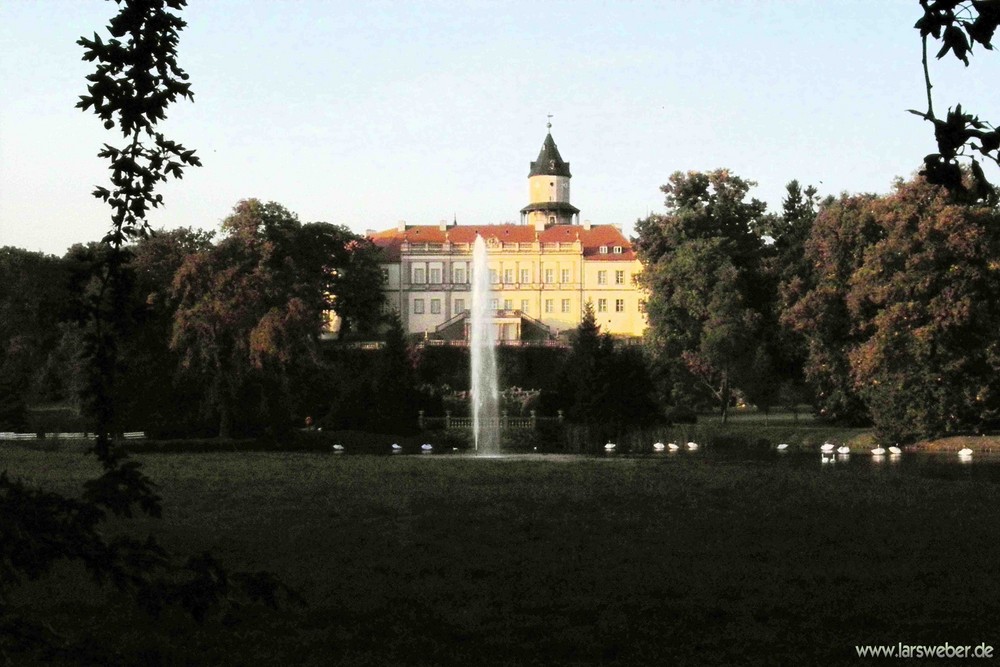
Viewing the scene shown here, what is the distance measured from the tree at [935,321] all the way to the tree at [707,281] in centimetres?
1018

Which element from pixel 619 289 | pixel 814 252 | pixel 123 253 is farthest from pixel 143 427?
pixel 619 289

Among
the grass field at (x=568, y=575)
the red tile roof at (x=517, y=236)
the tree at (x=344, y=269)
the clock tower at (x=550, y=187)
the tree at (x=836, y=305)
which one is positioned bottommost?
the grass field at (x=568, y=575)

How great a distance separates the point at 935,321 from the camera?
41188 millimetres

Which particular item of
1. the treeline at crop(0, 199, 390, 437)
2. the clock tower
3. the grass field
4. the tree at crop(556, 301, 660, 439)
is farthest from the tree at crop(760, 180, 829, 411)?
the clock tower

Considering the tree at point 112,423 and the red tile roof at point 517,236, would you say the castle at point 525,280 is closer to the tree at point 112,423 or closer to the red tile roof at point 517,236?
the red tile roof at point 517,236

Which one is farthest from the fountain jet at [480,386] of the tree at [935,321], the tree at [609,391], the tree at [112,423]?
the tree at [112,423]

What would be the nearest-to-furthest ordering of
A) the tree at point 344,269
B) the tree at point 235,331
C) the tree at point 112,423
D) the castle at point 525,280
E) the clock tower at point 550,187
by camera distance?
the tree at point 112,423 → the tree at point 235,331 → the tree at point 344,269 → the castle at point 525,280 → the clock tower at point 550,187

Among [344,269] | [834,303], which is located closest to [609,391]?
[834,303]

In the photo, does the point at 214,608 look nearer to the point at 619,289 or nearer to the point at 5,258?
the point at 5,258

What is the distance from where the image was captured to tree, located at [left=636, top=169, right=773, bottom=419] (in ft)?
173

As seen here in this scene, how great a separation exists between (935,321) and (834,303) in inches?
200

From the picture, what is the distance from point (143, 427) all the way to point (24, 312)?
1800 centimetres

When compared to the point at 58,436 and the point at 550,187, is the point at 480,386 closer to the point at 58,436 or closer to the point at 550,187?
the point at 58,436

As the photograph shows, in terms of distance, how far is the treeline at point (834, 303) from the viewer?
4141cm
